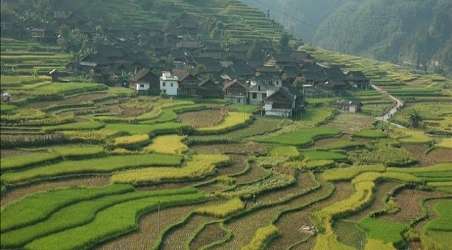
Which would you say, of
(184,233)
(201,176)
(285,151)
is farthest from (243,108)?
(184,233)

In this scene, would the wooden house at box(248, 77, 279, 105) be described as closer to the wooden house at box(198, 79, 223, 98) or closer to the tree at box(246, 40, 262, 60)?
the wooden house at box(198, 79, 223, 98)

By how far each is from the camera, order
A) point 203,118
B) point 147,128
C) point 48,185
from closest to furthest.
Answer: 1. point 48,185
2. point 147,128
3. point 203,118

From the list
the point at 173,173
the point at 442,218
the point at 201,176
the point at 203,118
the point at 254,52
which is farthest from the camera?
the point at 254,52

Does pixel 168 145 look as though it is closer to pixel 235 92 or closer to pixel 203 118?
pixel 203 118

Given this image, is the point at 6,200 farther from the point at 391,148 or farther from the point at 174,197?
the point at 391,148

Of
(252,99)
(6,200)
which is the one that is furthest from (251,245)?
(252,99)

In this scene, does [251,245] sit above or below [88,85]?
below
